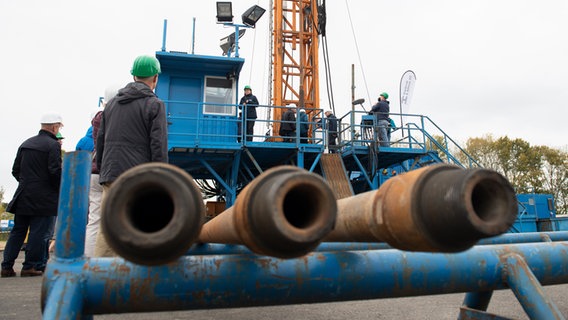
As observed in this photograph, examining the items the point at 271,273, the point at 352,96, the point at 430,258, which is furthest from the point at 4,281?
the point at 352,96

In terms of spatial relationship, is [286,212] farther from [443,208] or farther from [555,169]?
[555,169]

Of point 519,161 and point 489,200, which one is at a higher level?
point 519,161

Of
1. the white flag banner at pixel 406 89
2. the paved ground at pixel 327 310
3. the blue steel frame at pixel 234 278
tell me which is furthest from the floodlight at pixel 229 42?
the blue steel frame at pixel 234 278

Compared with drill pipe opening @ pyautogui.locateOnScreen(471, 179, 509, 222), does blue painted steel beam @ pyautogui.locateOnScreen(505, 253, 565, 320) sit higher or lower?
lower

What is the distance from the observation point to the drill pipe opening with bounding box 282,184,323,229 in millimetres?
1025

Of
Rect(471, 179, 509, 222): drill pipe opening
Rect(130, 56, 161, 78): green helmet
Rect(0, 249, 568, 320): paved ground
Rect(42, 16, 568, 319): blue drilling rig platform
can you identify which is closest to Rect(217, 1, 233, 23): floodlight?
Rect(0, 249, 568, 320): paved ground

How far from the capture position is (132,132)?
2619 millimetres

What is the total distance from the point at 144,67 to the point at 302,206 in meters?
→ 2.00

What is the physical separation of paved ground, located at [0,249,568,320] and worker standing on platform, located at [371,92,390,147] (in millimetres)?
7880

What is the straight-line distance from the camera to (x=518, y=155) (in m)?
41.8

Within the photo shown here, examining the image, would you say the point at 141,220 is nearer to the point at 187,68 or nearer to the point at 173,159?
the point at 173,159

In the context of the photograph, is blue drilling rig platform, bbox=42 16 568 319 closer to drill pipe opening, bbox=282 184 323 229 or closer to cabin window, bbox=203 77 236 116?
drill pipe opening, bbox=282 184 323 229

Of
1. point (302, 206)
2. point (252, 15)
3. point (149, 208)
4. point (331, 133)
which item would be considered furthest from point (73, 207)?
point (252, 15)

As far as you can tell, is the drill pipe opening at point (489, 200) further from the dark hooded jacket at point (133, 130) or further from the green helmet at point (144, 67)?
the green helmet at point (144, 67)
